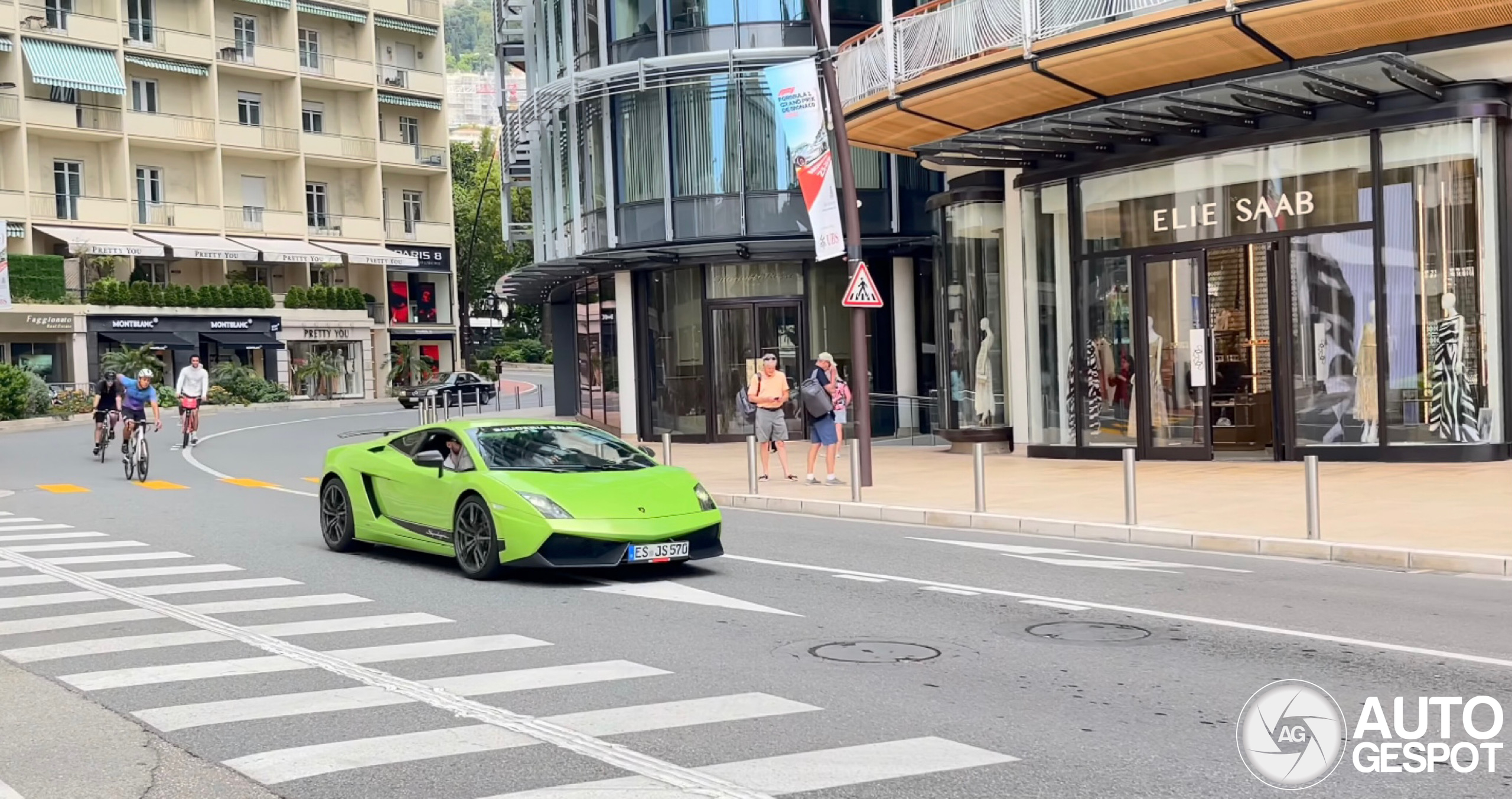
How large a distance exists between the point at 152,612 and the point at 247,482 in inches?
522

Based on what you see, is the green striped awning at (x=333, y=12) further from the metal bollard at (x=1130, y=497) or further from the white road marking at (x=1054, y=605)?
the white road marking at (x=1054, y=605)

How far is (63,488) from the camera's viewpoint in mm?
22031

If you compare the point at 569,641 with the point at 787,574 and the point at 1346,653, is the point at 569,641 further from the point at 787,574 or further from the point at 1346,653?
the point at 1346,653

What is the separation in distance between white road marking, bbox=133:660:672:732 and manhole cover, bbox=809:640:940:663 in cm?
101

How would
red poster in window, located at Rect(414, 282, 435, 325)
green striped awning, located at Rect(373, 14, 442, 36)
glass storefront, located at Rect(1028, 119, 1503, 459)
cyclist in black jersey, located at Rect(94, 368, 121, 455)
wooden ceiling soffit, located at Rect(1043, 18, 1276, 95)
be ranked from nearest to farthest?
wooden ceiling soffit, located at Rect(1043, 18, 1276, 95)
glass storefront, located at Rect(1028, 119, 1503, 459)
cyclist in black jersey, located at Rect(94, 368, 121, 455)
green striped awning, located at Rect(373, 14, 442, 36)
red poster in window, located at Rect(414, 282, 435, 325)

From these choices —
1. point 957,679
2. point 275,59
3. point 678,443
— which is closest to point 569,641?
point 957,679

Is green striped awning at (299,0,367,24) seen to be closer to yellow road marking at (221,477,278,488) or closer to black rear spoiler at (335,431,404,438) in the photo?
black rear spoiler at (335,431,404,438)

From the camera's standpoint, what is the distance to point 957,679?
7496 millimetres

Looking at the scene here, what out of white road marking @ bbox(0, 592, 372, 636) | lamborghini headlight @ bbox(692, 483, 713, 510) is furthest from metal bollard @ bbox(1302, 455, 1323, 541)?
white road marking @ bbox(0, 592, 372, 636)

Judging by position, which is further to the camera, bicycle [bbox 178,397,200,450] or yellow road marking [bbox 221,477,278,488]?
bicycle [bbox 178,397,200,450]

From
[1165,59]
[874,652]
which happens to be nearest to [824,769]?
[874,652]

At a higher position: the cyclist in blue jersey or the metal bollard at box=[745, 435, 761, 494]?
the cyclist in blue jersey

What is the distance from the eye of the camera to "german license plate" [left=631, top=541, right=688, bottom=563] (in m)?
11.0

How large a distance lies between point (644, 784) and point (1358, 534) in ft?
29.0
